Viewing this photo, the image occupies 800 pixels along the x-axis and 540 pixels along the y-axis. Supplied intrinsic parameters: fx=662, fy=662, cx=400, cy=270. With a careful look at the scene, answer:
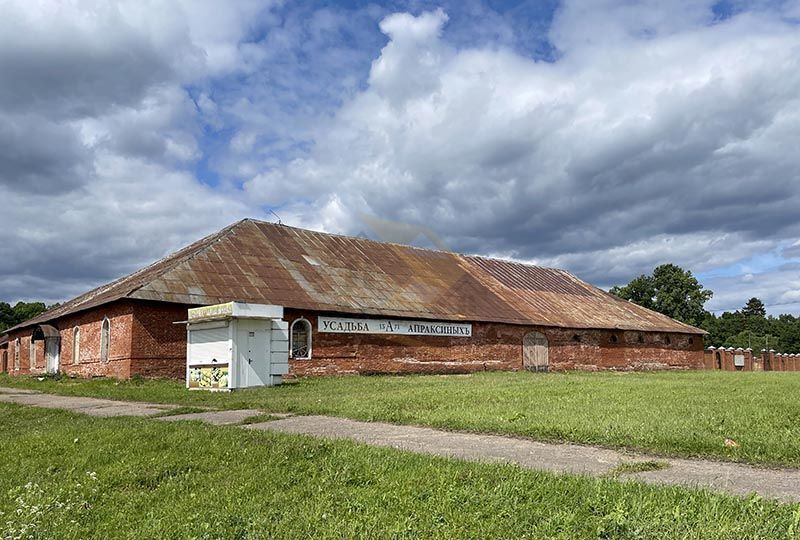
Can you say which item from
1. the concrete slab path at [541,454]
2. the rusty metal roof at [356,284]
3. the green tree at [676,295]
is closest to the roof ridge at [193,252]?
the rusty metal roof at [356,284]

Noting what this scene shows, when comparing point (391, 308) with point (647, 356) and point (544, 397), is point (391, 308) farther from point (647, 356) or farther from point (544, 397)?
point (647, 356)

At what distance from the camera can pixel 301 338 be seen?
24.1 meters

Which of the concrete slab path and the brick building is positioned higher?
the brick building

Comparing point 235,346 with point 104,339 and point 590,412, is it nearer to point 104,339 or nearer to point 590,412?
point 104,339

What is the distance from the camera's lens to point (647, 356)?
124 ft

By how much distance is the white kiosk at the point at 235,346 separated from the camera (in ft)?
59.4

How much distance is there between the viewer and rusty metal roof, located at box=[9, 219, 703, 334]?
23431 millimetres

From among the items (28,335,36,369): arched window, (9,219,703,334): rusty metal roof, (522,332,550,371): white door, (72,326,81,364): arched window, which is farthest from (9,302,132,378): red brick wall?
(522,332,550,371): white door

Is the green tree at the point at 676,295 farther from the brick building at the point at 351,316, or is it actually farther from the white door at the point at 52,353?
the white door at the point at 52,353

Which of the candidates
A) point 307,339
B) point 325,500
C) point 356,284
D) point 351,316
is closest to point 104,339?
point 307,339

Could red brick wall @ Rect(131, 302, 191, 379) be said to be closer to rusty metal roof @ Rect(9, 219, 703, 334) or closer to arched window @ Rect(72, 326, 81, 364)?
rusty metal roof @ Rect(9, 219, 703, 334)

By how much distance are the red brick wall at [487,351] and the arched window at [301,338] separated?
196 millimetres

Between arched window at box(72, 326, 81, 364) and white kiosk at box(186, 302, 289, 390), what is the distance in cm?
835

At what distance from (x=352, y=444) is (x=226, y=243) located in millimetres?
20324
